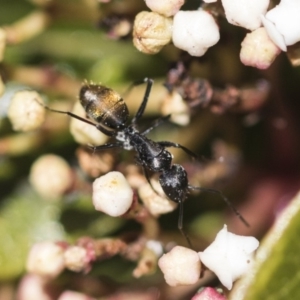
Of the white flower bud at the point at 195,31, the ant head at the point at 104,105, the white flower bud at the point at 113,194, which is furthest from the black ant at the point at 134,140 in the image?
the white flower bud at the point at 195,31

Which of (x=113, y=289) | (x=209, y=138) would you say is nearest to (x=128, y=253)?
(x=113, y=289)

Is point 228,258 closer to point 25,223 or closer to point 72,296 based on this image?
point 72,296

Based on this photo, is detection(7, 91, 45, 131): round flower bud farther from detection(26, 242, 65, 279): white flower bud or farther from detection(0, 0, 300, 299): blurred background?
detection(26, 242, 65, 279): white flower bud

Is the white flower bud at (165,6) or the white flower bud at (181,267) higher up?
the white flower bud at (165,6)

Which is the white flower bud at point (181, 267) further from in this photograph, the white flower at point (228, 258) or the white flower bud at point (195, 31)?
the white flower bud at point (195, 31)

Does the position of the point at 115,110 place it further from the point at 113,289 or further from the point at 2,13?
the point at 2,13

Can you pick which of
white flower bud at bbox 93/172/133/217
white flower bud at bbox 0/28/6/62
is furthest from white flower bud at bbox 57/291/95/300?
white flower bud at bbox 0/28/6/62
